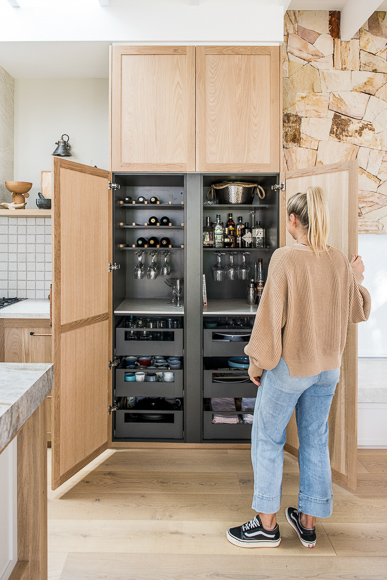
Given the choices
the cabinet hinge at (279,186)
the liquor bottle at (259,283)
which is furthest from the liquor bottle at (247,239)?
the cabinet hinge at (279,186)

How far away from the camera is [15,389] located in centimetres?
97

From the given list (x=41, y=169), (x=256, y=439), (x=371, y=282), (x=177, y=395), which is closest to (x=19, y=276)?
(x=41, y=169)

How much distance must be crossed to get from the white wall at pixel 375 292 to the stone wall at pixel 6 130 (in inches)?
106

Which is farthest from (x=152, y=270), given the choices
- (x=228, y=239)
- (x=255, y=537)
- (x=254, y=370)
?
(x=255, y=537)

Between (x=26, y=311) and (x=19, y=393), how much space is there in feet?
6.02

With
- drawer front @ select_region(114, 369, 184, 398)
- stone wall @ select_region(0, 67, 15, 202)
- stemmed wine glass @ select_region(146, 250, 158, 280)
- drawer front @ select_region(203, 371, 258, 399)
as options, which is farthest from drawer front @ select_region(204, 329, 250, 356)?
stone wall @ select_region(0, 67, 15, 202)

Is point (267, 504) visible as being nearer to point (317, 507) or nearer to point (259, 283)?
point (317, 507)

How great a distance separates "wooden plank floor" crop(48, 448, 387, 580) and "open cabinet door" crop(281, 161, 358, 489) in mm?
164

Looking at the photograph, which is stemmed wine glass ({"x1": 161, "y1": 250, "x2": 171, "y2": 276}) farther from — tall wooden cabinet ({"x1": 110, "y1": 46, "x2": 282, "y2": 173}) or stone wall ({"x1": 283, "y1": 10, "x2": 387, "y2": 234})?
stone wall ({"x1": 283, "y1": 10, "x2": 387, "y2": 234})

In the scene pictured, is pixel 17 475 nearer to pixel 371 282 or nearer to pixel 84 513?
pixel 84 513

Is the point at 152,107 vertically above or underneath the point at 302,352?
above

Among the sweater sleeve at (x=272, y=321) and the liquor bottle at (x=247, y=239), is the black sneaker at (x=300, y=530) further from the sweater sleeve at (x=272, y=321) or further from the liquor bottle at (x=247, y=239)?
the liquor bottle at (x=247, y=239)

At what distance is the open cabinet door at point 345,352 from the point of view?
2.22 m

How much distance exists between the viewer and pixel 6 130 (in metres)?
3.16
